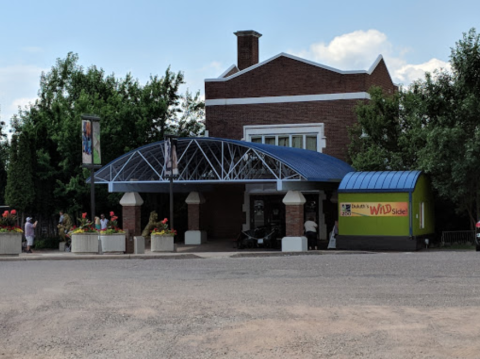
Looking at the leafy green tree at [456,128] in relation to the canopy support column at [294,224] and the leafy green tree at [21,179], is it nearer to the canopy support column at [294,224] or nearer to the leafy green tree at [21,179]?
the canopy support column at [294,224]

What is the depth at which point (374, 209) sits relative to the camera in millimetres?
33094

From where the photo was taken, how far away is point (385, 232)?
32.8 metres

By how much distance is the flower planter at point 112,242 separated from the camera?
30.4 metres

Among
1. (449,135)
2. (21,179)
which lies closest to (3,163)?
(21,179)

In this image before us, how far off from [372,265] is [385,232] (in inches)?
451

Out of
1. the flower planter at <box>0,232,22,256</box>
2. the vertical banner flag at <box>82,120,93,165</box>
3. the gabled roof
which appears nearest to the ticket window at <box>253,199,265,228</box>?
the gabled roof

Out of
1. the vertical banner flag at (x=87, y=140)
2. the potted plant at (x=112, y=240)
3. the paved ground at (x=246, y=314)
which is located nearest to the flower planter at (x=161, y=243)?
the potted plant at (x=112, y=240)

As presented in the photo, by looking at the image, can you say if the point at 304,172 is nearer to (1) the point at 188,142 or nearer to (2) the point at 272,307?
(1) the point at 188,142

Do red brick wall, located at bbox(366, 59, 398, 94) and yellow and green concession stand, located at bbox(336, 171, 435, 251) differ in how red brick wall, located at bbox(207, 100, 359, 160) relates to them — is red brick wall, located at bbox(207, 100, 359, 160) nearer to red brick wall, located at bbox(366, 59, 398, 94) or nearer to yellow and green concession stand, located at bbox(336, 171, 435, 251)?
red brick wall, located at bbox(366, 59, 398, 94)

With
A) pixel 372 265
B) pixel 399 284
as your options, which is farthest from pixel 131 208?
pixel 399 284

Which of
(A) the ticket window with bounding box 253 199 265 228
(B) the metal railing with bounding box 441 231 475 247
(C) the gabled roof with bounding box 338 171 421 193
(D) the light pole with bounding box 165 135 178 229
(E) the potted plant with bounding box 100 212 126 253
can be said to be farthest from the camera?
(A) the ticket window with bounding box 253 199 265 228

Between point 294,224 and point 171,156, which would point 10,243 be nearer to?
point 171,156

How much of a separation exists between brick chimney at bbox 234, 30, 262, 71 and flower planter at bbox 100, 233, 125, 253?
19.7 m

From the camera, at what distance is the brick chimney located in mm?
47719
